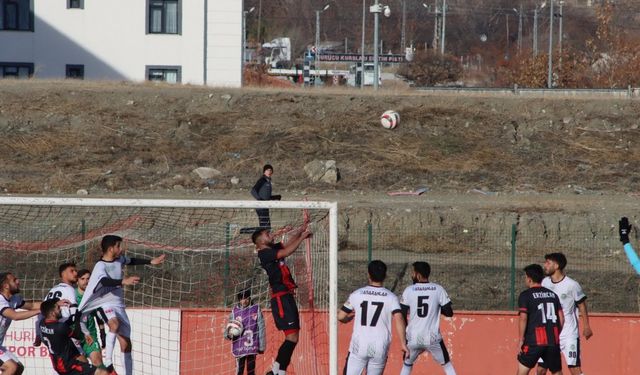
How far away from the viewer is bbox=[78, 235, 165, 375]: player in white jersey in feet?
43.5

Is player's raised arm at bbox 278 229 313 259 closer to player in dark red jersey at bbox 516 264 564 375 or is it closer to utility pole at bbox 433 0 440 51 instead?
player in dark red jersey at bbox 516 264 564 375

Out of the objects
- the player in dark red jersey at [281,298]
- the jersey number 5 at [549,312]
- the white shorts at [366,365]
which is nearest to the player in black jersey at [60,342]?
the player in dark red jersey at [281,298]

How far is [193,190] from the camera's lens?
105ft

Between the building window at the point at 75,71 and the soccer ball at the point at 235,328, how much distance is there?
3453 cm

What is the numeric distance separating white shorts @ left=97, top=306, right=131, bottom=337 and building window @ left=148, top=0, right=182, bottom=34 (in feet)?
112

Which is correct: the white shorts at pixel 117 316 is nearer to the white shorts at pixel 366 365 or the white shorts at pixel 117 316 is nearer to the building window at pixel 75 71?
the white shorts at pixel 366 365

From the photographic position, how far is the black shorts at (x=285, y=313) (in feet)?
43.1

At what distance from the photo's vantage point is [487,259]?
25.2 meters

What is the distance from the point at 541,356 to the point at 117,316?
5.10 metres

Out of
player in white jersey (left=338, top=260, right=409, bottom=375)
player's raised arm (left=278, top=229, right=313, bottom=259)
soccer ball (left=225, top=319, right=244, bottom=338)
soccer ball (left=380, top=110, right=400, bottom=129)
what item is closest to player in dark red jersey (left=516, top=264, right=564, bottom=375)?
player in white jersey (left=338, top=260, right=409, bottom=375)

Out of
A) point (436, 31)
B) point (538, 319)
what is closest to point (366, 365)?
point (538, 319)

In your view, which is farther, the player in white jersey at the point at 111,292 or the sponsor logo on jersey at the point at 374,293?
the player in white jersey at the point at 111,292

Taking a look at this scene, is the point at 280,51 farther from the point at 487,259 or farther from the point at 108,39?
the point at 487,259

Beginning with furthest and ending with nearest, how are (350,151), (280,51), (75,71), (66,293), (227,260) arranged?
(280,51), (75,71), (350,151), (227,260), (66,293)
